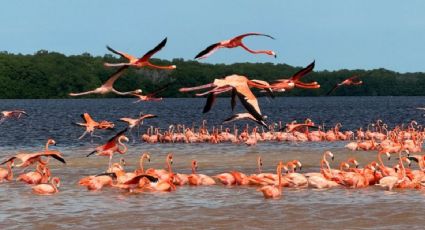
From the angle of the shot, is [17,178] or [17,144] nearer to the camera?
[17,178]

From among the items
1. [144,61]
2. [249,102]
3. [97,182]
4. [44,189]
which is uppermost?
[144,61]

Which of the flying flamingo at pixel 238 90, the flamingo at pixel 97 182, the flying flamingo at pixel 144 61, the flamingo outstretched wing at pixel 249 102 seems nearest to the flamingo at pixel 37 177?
the flamingo at pixel 97 182

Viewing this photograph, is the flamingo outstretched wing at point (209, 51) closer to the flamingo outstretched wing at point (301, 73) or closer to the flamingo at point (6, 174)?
the flamingo outstretched wing at point (301, 73)

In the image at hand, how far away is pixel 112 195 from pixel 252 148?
62.2 ft

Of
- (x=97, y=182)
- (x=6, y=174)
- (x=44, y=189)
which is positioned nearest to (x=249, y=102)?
(x=44, y=189)

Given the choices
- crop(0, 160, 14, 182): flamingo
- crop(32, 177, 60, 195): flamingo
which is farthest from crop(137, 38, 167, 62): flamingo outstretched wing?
crop(0, 160, 14, 182): flamingo

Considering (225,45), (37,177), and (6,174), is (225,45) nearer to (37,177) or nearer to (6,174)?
(37,177)

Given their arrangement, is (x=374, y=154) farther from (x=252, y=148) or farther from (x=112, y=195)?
(x=112, y=195)

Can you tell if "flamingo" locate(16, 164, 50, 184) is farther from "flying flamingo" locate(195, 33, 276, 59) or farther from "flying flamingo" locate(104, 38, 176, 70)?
"flying flamingo" locate(195, 33, 276, 59)

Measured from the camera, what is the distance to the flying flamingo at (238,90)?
11398 millimetres

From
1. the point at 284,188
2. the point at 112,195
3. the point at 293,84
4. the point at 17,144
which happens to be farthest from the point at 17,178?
the point at 17,144

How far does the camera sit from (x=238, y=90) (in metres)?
12.2

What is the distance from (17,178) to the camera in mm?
26125

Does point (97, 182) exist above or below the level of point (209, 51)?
below
